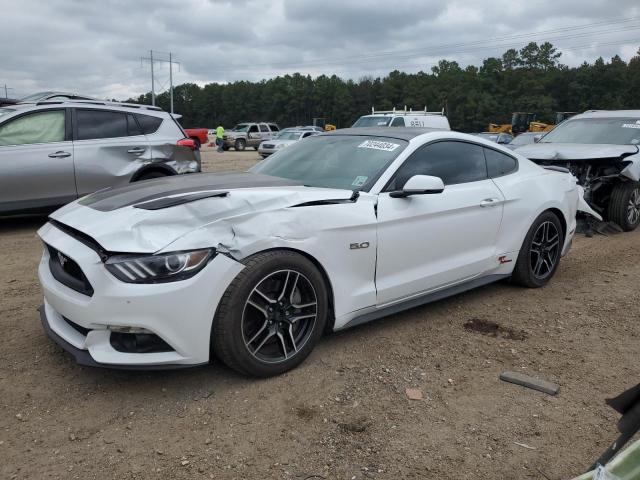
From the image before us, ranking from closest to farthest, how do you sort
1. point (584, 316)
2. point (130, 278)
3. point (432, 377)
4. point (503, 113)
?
1. point (130, 278)
2. point (432, 377)
3. point (584, 316)
4. point (503, 113)

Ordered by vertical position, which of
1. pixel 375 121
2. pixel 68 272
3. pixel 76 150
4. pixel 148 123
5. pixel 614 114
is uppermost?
pixel 614 114

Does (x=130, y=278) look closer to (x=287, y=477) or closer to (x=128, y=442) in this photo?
(x=128, y=442)

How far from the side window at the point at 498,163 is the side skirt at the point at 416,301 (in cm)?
90

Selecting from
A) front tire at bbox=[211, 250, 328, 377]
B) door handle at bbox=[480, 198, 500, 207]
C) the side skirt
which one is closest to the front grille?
front tire at bbox=[211, 250, 328, 377]

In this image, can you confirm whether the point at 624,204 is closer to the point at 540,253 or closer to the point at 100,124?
the point at 540,253

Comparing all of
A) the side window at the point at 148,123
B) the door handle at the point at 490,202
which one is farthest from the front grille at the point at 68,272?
the side window at the point at 148,123

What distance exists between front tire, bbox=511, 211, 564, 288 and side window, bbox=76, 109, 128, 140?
18.3 feet

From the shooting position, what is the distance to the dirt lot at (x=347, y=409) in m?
2.48

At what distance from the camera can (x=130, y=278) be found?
2744 millimetres

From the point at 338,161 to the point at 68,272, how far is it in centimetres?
200

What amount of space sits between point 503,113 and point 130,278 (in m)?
82.4

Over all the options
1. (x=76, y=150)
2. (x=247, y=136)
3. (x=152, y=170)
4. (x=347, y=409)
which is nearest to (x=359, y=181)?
(x=347, y=409)

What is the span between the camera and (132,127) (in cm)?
767

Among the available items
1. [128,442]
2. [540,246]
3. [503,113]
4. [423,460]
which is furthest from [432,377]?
[503,113]
